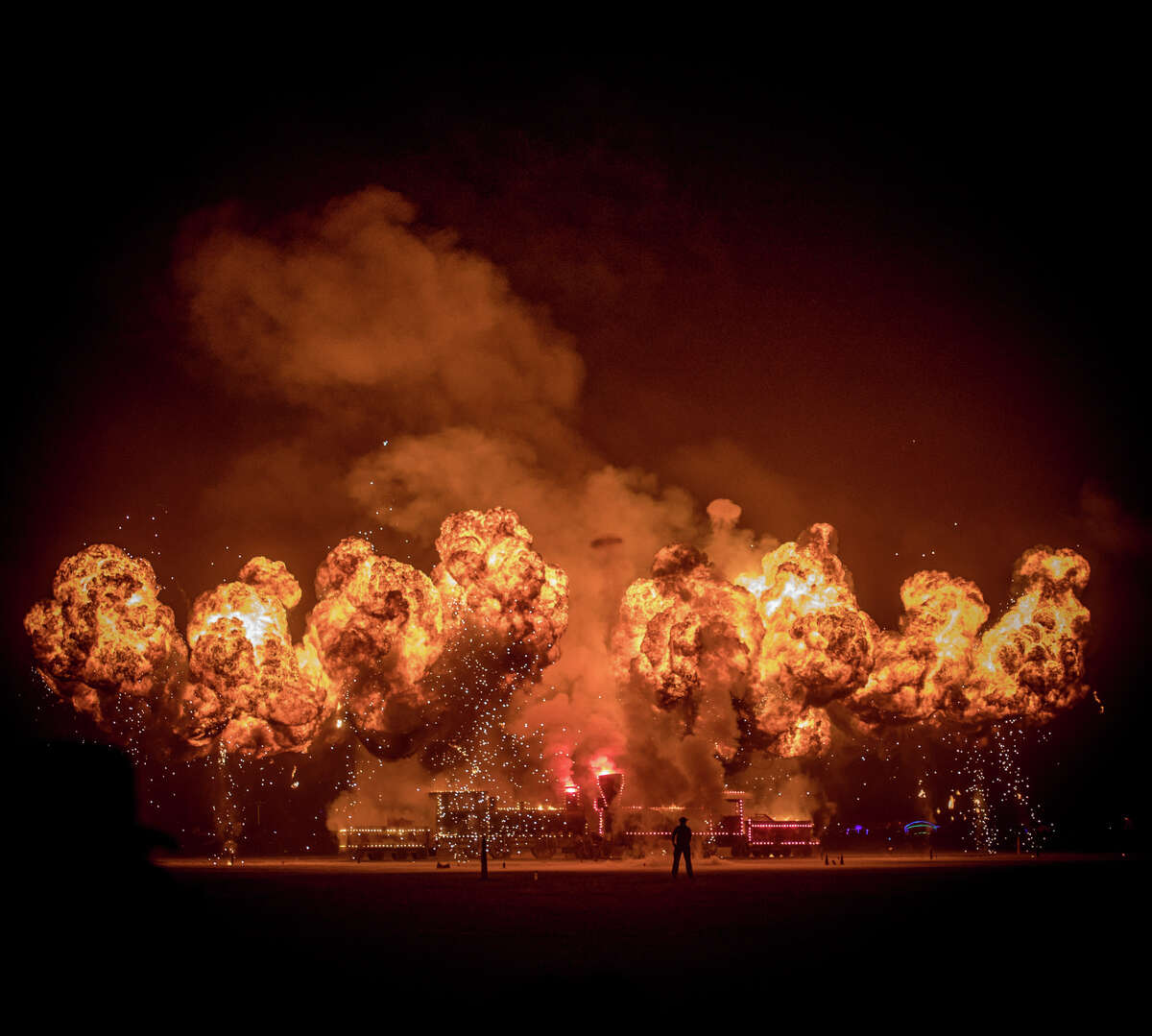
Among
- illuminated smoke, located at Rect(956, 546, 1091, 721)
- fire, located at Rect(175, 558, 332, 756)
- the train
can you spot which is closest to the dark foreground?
the train

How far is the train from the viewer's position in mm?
45406

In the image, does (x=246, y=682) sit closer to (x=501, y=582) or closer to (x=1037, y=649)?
(x=501, y=582)

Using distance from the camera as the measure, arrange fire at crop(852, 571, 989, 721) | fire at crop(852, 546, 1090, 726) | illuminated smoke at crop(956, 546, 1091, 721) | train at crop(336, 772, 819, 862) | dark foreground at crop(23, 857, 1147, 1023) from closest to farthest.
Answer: dark foreground at crop(23, 857, 1147, 1023) → train at crop(336, 772, 819, 862) → illuminated smoke at crop(956, 546, 1091, 721) → fire at crop(852, 546, 1090, 726) → fire at crop(852, 571, 989, 721)

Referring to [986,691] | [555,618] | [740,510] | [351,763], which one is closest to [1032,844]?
[986,691]

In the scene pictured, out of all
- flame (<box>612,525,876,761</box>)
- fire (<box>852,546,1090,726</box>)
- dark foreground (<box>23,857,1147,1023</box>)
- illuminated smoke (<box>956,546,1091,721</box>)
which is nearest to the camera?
dark foreground (<box>23,857,1147,1023</box>)

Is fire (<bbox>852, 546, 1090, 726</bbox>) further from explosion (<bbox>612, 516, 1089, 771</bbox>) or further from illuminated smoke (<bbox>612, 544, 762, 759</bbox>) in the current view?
illuminated smoke (<bbox>612, 544, 762, 759</bbox>)

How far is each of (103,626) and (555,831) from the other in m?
21.2

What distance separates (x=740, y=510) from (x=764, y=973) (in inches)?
1807

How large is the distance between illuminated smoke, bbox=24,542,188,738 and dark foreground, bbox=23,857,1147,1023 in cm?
2293

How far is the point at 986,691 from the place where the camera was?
5244 centimetres

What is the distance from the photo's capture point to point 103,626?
46.8m

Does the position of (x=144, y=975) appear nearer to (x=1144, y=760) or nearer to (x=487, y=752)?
(x=487, y=752)

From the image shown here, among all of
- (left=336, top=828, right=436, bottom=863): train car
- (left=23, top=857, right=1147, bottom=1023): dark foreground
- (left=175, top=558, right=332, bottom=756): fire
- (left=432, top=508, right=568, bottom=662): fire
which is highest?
(left=432, top=508, right=568, bottom=662): fire

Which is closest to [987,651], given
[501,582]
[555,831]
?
[555,831]
